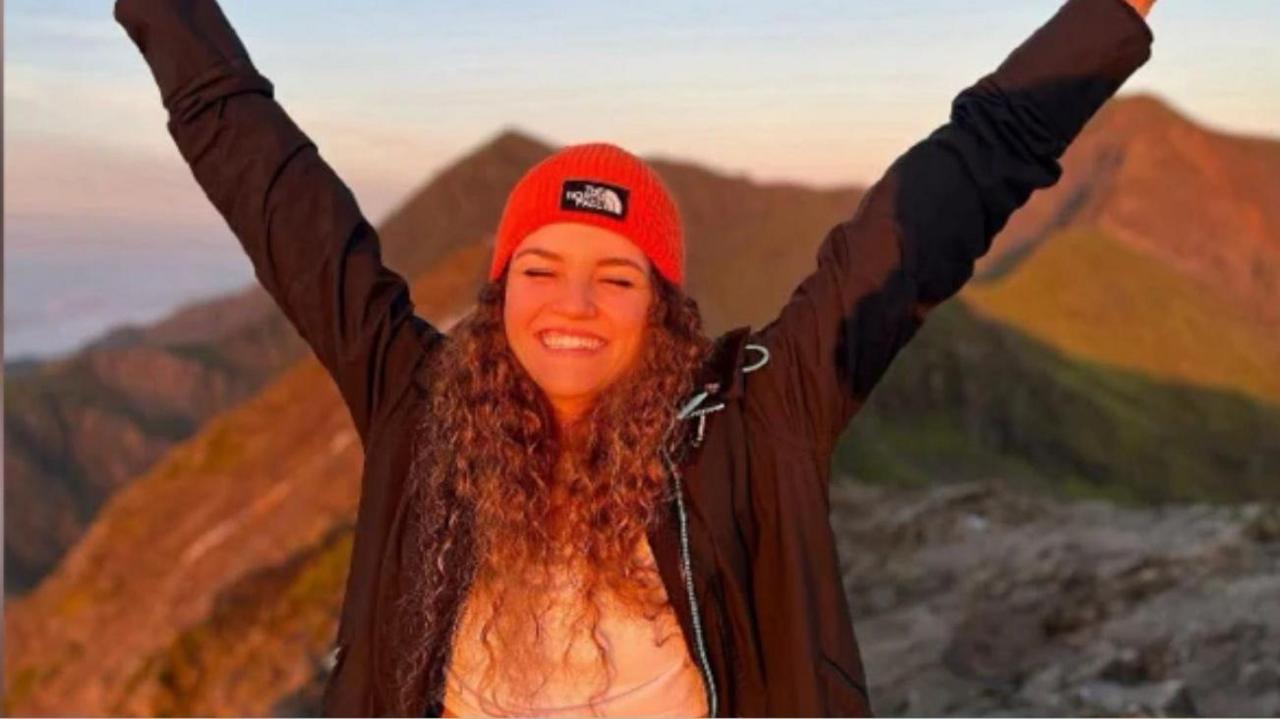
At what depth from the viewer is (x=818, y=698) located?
9.21ft

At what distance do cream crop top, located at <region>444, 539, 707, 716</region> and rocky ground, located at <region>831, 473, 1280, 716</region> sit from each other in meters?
4.53

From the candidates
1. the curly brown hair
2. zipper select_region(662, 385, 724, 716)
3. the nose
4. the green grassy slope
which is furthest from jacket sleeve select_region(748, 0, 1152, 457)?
the green grassy slope

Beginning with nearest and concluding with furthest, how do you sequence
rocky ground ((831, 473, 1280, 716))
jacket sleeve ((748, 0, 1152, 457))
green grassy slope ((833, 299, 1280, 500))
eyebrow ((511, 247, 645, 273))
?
jacket sleeve ((748, 0, 1152, 457)), eyebrow ((511, 247, 645, 273)), rocky ground ((831, 473, 1280, 716)), green grassy slope ((833, 299, 1280, 500))

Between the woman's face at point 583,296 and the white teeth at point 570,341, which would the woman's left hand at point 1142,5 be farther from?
the white teeth at point 570,341

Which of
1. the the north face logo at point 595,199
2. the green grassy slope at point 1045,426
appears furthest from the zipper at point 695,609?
the green grassy slope at point 1045,426

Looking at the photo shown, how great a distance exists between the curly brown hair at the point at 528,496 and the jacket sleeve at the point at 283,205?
133 mm

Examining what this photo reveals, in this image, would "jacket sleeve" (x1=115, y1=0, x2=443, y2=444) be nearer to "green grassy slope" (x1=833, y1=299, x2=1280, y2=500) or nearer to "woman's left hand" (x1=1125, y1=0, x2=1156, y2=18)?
"woman's left hand" (x1=1125, y1=0, x2=1156, y2=18)

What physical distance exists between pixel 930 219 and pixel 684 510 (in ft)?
2.30

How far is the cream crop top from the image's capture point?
285 centimetres

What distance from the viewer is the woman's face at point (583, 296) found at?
289cm

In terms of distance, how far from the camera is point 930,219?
2.79 m

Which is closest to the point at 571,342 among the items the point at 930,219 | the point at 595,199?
the point at 595,199

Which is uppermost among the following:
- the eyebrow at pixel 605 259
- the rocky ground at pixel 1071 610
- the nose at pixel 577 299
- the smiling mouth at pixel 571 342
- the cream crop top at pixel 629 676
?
the eyebrow at pixel 605 259

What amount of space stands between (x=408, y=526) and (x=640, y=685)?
1.74 feet
